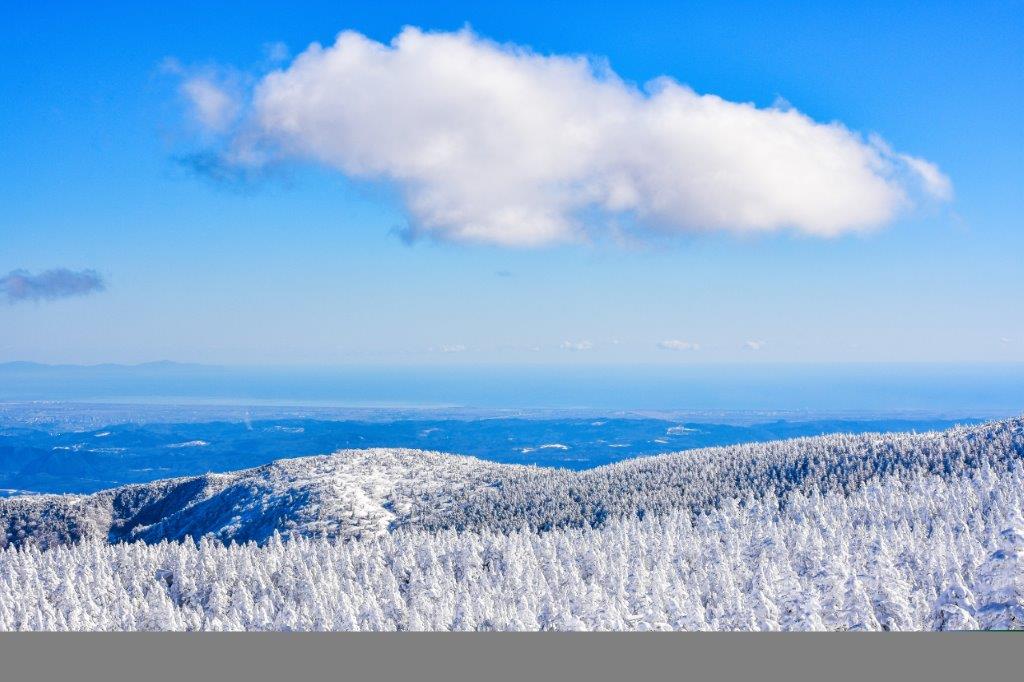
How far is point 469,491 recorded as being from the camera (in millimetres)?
88688

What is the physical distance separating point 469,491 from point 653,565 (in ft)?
161

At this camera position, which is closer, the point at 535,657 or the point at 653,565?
the point at 535,657

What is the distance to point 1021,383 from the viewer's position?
398ft

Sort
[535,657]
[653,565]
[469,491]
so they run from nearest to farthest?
Answer: [535,657], [653,565], [469,491]

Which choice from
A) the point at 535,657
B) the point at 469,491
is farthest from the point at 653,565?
the point at 469,491

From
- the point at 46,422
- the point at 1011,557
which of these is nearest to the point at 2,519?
the point at 46,422

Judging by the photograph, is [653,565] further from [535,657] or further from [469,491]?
[469,491]

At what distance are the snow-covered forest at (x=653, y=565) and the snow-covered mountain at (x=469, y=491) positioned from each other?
46 centimetres

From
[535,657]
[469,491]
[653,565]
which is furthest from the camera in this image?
[469,491]

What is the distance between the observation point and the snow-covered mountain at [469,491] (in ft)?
242

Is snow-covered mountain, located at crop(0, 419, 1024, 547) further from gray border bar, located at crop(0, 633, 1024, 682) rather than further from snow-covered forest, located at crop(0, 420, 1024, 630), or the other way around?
gray border bar, located at crop(0, 633, 1024, 682)

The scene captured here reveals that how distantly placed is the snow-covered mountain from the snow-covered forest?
0.46 metres

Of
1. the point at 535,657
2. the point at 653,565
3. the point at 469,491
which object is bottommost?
the point at 469,491

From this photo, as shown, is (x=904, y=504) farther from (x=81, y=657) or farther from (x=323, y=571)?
(x=81, y=657)
